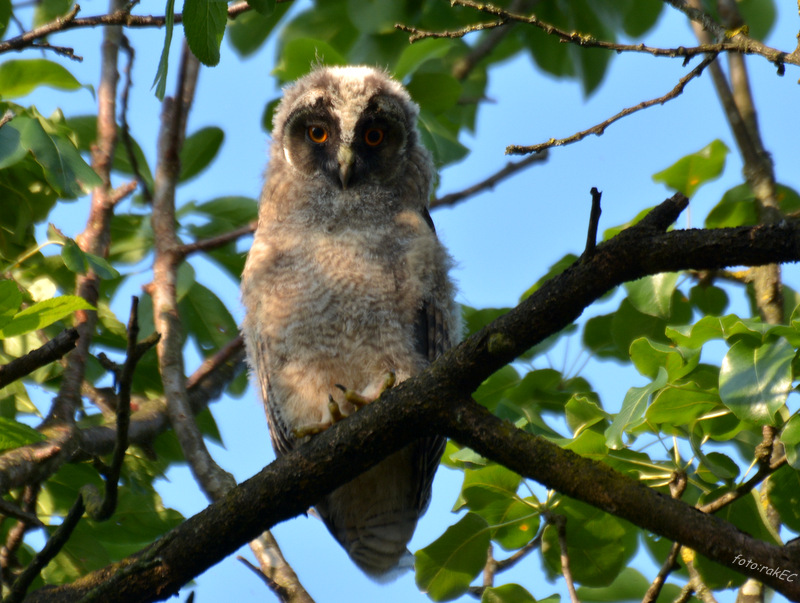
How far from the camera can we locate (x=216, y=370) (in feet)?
12.2

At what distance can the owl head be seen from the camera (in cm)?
337

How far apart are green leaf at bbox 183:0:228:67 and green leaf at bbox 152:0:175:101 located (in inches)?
1.6

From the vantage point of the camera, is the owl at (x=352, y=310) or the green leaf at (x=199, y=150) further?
the green leaf at (x=199, y=150)

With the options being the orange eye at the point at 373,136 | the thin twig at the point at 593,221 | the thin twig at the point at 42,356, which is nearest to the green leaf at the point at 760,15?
the orange eye at the point at 373,136

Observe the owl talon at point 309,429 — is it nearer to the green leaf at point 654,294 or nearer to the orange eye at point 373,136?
the green leaf at point 654,294

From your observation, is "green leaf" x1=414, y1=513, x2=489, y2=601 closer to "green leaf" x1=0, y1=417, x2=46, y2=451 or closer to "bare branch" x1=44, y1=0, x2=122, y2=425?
"green leaf" x1=0, y1=417, x2=46, y2=451

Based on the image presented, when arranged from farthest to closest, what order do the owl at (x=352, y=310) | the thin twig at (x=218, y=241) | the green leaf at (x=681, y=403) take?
1. the thin twig at (x=218, y=241)
2. the owl at (x=352, y=310)
3. the green leaf at (x=681, y=403)

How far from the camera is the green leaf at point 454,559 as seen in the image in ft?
7.95

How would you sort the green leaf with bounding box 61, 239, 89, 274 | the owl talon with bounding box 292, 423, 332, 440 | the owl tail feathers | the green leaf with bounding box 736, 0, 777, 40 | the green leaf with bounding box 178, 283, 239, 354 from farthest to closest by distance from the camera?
the green leaf with bounding box 736, 0, 777, 40 → the green leaf with bounding box 178, 283, 239, 354 → the owl tail feathers → the owl talon with bounding box 292, 423, 332, 440 → the green leaf with bounding box 61, 239, 89, 274

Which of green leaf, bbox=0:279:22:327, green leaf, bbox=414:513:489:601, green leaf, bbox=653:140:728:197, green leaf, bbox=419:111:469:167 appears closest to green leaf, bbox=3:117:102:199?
green leaf, bbox=0:279:22:327

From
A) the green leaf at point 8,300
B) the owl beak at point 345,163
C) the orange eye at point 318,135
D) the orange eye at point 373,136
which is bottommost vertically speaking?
the green leaf at point 8,300

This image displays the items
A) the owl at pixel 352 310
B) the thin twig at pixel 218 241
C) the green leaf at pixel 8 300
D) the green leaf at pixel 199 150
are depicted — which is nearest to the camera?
the green leaf at pixel 8 300

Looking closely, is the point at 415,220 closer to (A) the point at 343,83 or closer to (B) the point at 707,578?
(A) the point at 343,83

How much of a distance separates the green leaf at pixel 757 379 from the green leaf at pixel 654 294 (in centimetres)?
65
